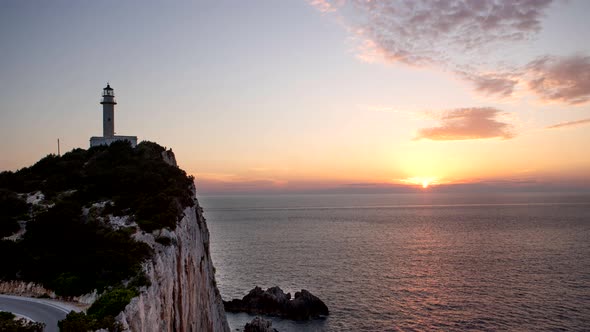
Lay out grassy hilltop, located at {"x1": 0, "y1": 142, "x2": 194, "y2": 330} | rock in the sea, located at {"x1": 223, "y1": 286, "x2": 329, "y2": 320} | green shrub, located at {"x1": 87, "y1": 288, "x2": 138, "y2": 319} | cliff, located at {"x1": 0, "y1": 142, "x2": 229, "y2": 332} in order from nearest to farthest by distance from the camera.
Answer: green shrub, located at {"x1": 87, "y1": 288, "x2": 138, "y2": 319}, cliff, located at {"x1": 0, "y1": 142, "x2": 229, "y2": 332}, grassy hilltop, located at {"x1": 0, "y1": 142, "x2": 194, "y2": 330}, rock in the sea, located at {"x1": 223, "y1": 286, "x2": 329, "y2": 320}

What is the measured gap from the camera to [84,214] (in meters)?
28.7

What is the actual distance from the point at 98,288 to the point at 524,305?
178 ft

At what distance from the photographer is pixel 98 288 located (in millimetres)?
20422

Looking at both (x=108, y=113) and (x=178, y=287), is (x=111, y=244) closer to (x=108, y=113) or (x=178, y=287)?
(x=178, y=287)

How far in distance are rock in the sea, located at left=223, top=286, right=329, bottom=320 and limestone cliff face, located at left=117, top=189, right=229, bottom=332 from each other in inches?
560

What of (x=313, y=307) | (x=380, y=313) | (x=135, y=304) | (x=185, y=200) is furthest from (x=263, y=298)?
(x=135, y=304)

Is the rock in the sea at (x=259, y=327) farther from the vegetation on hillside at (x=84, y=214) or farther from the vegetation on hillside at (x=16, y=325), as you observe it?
the vegetation on hillside at (x=16, y=325)

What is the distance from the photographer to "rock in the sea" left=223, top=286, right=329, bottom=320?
172 ft

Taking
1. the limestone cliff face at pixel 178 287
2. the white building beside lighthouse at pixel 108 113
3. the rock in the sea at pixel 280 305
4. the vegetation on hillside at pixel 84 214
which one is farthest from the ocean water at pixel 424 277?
the white building beside lighthouse at pixel 108 113

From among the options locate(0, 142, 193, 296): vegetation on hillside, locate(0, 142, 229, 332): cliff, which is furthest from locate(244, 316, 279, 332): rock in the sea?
locate(0, 142, 193, 296): vegetation on hillside

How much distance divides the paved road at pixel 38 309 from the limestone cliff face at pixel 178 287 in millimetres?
3184

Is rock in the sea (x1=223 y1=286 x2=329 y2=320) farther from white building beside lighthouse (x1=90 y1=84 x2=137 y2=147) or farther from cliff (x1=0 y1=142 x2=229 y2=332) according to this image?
white building beside lighthouse (x1=90 y1=84 x2=137 y2=147)

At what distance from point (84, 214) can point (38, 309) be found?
10.7 metres

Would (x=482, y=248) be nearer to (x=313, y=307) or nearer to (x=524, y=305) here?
(x=524, y=305)
